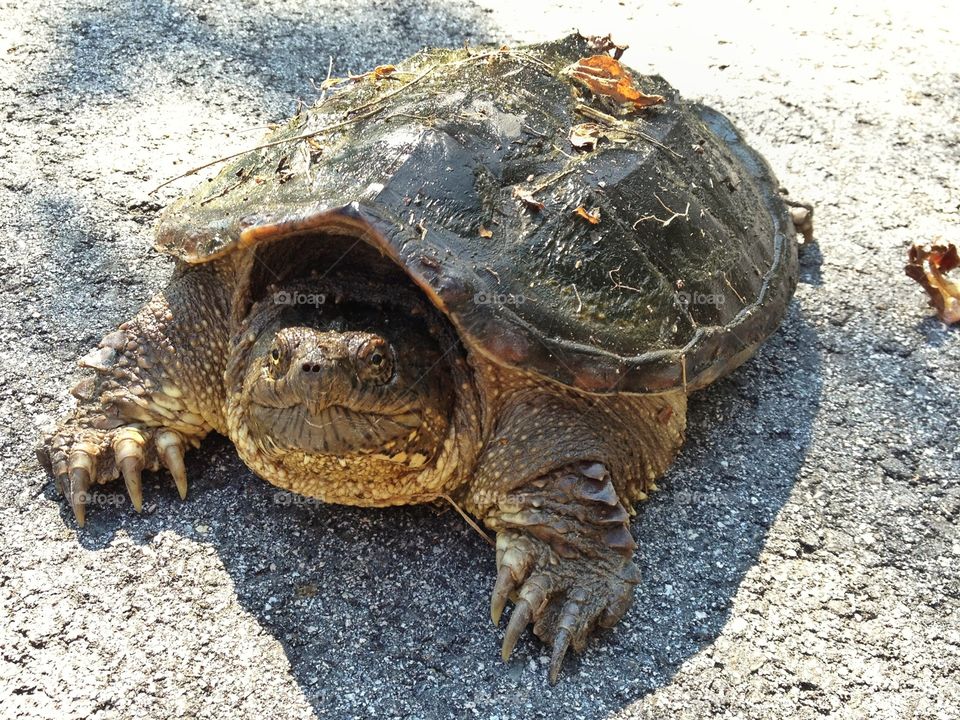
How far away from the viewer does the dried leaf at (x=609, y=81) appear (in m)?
3.27

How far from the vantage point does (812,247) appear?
13.5 ft

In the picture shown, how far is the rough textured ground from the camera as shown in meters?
2.38

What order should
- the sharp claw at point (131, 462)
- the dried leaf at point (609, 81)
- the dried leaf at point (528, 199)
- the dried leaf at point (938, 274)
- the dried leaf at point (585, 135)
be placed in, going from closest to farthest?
1. the dried leaf at point (528, 199)
2. the sharp claw at point (131, 462)
3. the dried leaf at point (585, 135)
4. the dried leaf at point (609, 81)
5. the dried leaf at point (938, 274)

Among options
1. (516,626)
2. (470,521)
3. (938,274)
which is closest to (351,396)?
(470,521)

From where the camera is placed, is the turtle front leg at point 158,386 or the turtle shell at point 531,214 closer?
the turtle shell at point 531,214

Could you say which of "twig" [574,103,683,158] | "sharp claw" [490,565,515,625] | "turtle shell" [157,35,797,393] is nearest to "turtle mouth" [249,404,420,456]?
"turtle shell" [157,35,797,393]

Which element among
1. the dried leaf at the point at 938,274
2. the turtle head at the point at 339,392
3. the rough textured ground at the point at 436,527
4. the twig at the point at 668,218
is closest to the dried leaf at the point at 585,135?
the twig at the point at 668,218

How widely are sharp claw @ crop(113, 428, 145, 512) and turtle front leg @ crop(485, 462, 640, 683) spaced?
117 cm

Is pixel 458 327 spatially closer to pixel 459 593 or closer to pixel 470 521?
pixel 470 521

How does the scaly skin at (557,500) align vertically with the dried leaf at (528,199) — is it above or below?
below

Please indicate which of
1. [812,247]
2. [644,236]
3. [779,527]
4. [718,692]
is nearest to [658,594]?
[718,692]

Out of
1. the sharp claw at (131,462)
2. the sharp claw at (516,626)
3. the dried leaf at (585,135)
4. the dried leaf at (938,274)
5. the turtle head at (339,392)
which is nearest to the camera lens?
the turtle head at (339,392)

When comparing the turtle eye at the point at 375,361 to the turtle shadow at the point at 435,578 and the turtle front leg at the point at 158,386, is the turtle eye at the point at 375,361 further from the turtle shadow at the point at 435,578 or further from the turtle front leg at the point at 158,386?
the turtle front leg at the point at 158,386

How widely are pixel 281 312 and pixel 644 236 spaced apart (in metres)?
1.20
